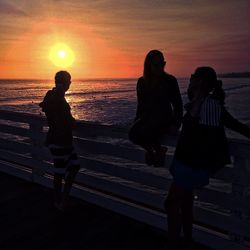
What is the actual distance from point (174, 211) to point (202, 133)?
0.85 m

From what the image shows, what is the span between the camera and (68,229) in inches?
177

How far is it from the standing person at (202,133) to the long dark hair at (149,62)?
1.45 feet

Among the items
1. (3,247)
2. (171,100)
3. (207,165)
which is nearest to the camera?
(207,165)

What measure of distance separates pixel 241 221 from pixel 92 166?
7.55 feet

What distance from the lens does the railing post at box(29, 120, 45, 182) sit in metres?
5.94

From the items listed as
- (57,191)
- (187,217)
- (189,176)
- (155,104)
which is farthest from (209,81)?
(57,191)

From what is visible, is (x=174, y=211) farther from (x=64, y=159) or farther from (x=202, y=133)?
(x=64, y=159)

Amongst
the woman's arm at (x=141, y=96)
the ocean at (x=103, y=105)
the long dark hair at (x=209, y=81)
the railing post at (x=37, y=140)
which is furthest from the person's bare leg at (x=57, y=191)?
the ocean at (x=103, y=105)

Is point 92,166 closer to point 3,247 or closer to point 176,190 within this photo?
point 3,247

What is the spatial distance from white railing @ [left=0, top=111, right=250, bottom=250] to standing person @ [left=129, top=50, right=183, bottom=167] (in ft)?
1.04

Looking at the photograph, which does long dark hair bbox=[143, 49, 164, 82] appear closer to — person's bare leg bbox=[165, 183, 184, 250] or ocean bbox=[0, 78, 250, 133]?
person's bare leg bbox=[165, 183, 184, 250]

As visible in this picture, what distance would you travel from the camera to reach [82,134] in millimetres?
5230

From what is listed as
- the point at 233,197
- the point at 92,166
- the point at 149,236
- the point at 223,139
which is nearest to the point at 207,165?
the point at 223,139

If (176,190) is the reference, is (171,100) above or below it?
above
